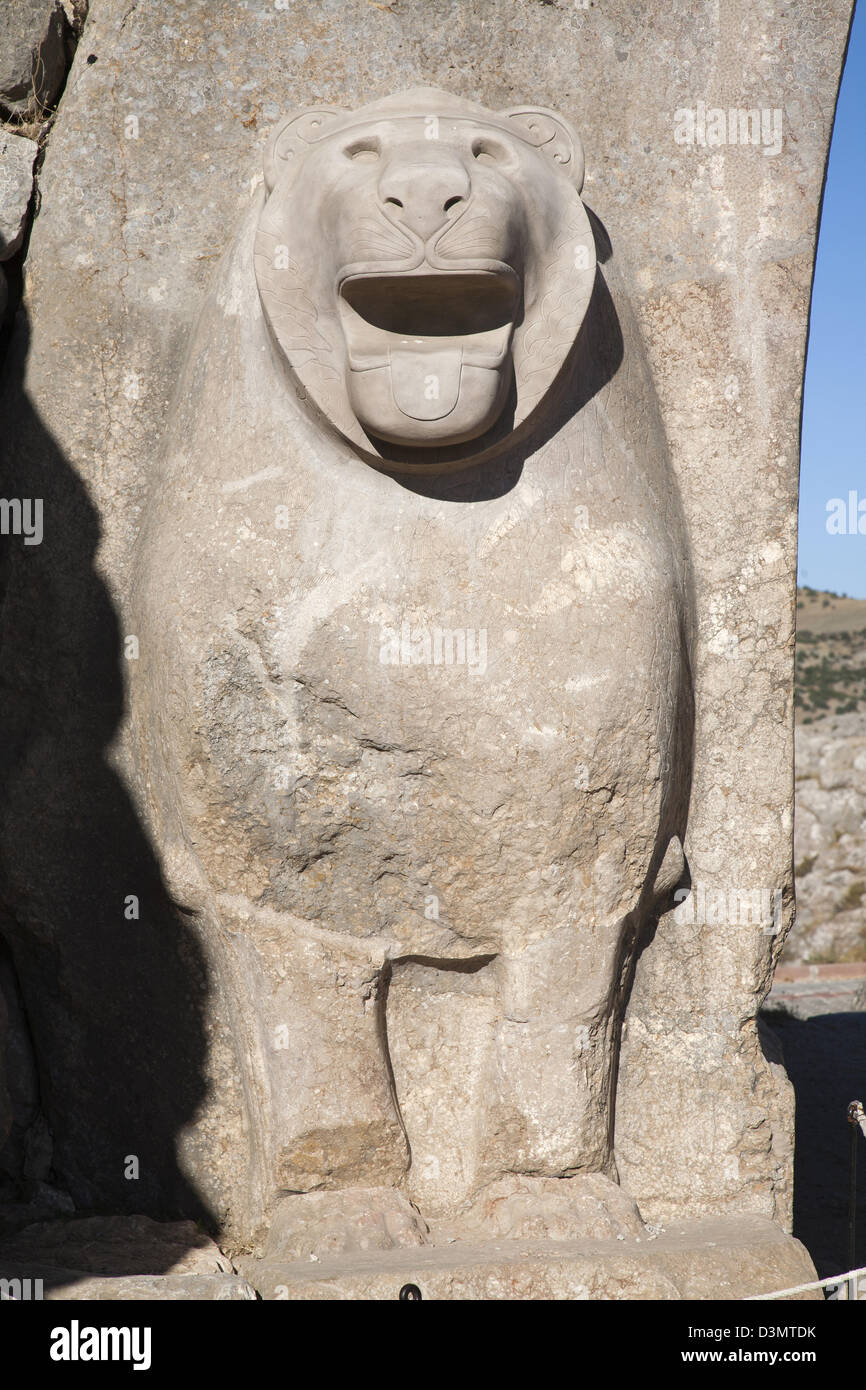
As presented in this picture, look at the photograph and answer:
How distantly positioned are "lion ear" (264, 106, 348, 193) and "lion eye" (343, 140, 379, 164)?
162 millimetres

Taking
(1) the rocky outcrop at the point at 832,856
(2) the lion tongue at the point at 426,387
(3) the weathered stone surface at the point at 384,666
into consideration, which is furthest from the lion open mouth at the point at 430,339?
(1) the rocky outcrop at the point at 832,856

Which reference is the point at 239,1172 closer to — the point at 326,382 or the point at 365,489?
the point at 365,489

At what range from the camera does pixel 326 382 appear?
10.3 ft

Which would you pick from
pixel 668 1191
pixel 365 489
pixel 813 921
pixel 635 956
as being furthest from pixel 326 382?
pixel 813 921

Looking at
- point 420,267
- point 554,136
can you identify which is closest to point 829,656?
point 554,136

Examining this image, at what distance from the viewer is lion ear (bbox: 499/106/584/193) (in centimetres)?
331

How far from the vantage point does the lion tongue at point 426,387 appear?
299cm

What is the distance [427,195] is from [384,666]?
98 cm

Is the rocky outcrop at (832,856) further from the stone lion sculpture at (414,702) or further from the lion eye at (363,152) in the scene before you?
the lion eye at (363,152)

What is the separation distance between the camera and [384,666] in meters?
3.07

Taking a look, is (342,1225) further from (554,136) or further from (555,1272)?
(554,136)

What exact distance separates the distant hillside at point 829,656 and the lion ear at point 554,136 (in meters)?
8.88

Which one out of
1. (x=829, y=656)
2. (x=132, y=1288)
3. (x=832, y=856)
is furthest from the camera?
(x=829, y=656)

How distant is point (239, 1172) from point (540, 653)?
1415 millimetres
